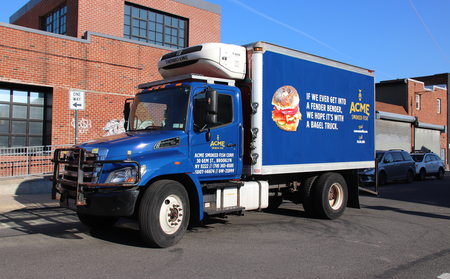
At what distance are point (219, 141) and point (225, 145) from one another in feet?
0.52

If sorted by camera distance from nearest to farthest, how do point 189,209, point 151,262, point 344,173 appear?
point 151,262 → point 189,209 → point 344,173

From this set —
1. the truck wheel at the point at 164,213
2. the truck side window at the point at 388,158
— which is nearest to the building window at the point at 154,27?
the truck side window at the point at 388,158

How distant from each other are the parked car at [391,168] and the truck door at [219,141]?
11657 mm

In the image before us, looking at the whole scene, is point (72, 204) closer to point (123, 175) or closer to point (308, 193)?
point (123, 175)

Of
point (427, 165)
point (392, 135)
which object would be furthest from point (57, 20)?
point (392, 135)

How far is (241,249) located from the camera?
5.91 m

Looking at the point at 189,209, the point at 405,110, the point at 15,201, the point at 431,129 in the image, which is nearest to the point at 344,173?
the point at 189,209

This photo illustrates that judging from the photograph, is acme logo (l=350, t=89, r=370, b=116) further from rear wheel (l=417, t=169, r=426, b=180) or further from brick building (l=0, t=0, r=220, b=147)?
rear wheel (l=417, t=169, r=426, b=180)

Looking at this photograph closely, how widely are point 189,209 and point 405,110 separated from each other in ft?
117

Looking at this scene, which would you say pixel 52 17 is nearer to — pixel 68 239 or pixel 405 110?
pixel 68 239

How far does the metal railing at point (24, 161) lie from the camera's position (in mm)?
12516

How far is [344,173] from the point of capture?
31.8 feet

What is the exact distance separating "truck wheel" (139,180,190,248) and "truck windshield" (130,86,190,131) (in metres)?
1.12

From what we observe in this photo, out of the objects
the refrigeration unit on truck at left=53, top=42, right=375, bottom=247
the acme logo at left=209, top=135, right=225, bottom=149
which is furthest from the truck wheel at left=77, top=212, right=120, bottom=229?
the acme logo at left=209, top=135, right=225, bottom=149
